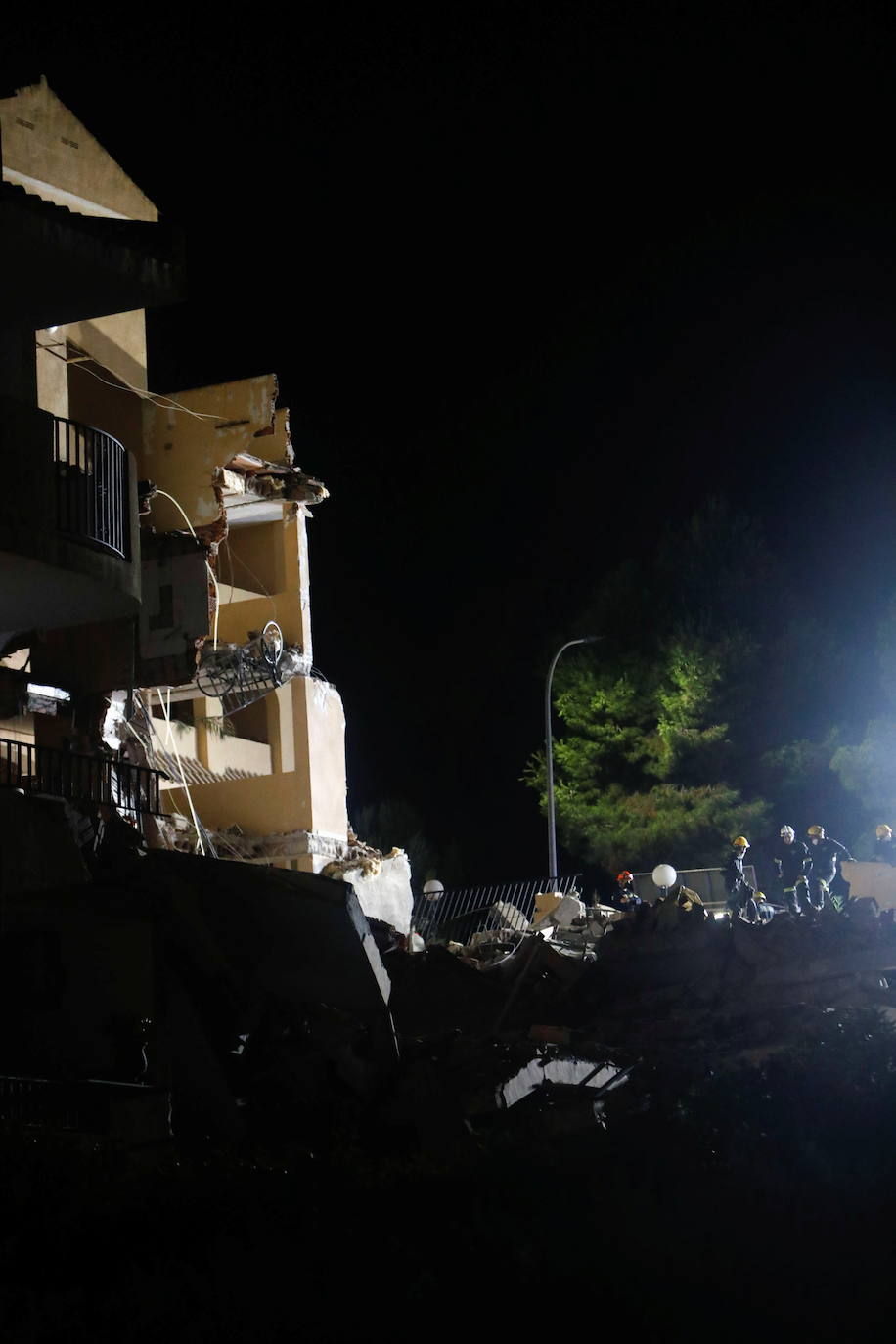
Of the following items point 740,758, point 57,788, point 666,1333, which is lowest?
point 666,1333

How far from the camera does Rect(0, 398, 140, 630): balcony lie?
15094mm

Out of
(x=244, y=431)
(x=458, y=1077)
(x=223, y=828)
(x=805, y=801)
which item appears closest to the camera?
(x=458, y=1077)

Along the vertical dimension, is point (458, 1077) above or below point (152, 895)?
below

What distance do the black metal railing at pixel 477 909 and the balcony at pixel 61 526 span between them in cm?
1568

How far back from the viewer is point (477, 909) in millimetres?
32906

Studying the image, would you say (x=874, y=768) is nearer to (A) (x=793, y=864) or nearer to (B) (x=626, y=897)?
(B) (x=626, y=897)

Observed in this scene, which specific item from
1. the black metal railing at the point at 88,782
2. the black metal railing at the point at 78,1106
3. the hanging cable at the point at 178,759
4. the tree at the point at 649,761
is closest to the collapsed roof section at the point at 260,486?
the hanging cable at the point at 178,759

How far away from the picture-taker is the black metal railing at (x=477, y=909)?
31.3 meters

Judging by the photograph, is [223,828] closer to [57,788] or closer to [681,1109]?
[57,788]

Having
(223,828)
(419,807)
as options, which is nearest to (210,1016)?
(223,828)

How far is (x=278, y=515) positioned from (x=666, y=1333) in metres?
20.0

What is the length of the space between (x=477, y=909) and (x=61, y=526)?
18.9 m

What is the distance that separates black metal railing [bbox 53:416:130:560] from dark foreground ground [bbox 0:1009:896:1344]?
6.14 m

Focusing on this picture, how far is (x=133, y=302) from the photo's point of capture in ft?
57.0
